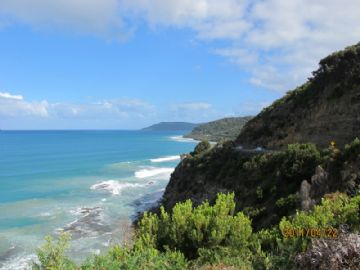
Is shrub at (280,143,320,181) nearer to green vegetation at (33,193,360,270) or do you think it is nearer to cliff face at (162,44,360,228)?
cliff face at (162,44,360,228)

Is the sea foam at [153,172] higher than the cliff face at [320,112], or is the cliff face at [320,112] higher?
the cliff face at [320,112]

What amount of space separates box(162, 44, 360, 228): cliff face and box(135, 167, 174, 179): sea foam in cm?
2710

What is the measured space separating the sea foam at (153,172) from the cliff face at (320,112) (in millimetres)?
33379

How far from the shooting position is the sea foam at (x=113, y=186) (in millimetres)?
62094

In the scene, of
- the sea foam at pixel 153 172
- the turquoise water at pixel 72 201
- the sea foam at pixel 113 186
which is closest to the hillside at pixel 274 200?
the turquoise water at pixel 72 201

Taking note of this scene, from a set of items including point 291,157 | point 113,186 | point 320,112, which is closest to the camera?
point 291,157

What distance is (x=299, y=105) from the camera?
44406 millimetres

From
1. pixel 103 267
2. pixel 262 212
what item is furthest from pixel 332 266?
pixel 262 212

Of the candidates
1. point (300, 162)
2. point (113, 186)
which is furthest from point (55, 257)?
point (113, 186)

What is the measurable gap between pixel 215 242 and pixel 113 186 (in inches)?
2228

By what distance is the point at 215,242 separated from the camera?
10.3 m

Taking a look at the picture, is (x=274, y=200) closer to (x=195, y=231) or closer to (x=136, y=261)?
(x=195, y=231)

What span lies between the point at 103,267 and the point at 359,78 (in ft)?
122

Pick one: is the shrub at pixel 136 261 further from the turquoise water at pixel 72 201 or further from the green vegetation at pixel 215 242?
the turquoise water at pixel 72 201
